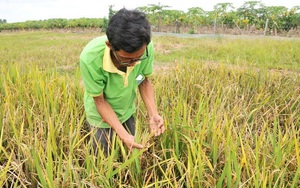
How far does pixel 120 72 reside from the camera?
143cm

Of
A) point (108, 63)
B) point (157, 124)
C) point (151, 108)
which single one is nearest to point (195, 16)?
point (151, 108)

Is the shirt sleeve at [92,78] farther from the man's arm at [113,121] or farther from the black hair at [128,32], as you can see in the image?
the black hair at [128,32]

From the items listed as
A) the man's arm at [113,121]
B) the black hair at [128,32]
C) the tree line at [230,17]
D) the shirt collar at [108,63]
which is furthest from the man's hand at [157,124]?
the tree line at [230,17]

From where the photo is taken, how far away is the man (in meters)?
1.16

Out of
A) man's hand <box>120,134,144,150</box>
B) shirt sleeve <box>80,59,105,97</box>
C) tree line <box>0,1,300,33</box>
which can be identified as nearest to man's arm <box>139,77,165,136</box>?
man's hand <box>120,134,144,150</box>

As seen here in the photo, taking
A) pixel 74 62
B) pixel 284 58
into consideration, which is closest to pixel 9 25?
pixel 74 62

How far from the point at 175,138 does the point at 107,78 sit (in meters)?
0.46

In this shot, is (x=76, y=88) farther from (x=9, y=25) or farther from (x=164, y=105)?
(x=9, y=25)

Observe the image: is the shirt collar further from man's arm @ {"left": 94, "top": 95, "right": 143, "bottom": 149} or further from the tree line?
the tree line

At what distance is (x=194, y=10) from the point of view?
20.4 metres

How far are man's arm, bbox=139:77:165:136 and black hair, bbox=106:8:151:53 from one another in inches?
17.8

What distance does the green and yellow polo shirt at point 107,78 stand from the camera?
1369 mm

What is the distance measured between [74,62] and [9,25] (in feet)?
94.2

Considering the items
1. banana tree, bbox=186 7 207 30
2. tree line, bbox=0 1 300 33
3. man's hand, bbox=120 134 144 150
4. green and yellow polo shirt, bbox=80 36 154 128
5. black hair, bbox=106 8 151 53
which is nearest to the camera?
black hair, bbox=106 8 151 53
